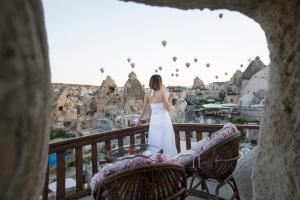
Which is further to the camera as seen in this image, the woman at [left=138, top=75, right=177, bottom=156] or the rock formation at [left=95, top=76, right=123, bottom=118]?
the rock formation at [left=95, top=76, right=123, bottom=118]

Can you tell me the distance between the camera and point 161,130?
14.2ft

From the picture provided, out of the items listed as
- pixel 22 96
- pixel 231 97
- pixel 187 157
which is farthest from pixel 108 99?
pixel 22 96

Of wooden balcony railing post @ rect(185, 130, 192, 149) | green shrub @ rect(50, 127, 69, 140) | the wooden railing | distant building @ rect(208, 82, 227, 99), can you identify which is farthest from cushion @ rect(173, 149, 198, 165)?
distant building @ rect(208, 82, 227, 99)

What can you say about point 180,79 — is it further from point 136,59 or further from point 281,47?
point 281,47

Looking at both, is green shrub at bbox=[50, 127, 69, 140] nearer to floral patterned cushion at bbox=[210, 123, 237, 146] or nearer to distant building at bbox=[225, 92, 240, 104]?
floral patterned cushion at bbox=[210, 123, 237, 146]

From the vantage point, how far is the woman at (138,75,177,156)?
4.33m

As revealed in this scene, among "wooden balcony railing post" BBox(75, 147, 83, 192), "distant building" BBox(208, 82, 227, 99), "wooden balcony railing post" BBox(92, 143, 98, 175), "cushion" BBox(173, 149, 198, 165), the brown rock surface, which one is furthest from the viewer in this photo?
"distant building" BBox(208, 82, 227, 99)

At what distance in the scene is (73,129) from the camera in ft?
38.4

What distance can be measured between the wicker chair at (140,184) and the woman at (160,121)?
2.21m

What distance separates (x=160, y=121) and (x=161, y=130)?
142mm

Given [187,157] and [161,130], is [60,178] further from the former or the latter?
A: [161,130]

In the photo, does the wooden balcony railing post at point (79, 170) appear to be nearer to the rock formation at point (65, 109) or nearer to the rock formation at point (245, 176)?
the rock formation at point (245, 176)

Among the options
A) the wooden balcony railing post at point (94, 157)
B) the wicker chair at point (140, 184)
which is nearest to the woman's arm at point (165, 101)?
the wooden balcony railing post at point (94, 157)

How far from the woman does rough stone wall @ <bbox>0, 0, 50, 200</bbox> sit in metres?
3.98
